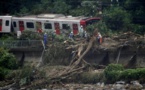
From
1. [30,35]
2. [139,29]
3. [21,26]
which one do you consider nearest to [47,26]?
[21,26]

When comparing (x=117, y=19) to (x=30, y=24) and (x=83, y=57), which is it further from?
(x=30, y=24)

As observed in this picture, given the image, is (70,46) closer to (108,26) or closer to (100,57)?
(100,57)

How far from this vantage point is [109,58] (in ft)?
149

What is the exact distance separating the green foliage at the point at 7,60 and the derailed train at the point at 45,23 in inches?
183

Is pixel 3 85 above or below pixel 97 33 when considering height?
below

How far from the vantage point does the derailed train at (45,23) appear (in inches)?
1953

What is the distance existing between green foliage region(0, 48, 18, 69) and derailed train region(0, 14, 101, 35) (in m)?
4.64

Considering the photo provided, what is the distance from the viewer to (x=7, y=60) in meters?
45.8

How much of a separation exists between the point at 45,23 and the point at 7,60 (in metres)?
6.62

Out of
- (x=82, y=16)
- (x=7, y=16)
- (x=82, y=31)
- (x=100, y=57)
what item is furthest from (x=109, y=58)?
(x=7, y=16)

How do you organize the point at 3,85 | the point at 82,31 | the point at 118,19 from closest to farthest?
the point at 3,85 → the point at 82,31 → the point at 118,19

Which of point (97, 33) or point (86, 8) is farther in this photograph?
point (86, 8)

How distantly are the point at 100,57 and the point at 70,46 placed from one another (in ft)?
8.32

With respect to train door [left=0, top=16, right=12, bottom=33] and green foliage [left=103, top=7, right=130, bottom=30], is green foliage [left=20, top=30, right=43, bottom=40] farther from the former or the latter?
green foliage [left=103, top=7, right=130, bottom=30]
